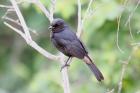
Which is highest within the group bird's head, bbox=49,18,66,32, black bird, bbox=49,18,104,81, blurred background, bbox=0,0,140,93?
bird's head, bbox=49,18,66,32

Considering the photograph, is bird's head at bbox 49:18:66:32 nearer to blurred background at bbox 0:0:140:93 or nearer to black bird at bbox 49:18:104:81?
black bird at bbox 49:18:104:81

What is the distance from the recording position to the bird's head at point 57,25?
211 inches

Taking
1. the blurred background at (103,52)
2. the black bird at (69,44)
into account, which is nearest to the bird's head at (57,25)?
the black bird at (69,44)

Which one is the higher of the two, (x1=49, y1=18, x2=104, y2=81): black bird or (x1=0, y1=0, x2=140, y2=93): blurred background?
(x1=49, y1=18, x2=104, y2=81): black bird

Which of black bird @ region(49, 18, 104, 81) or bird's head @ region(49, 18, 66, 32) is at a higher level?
bird's head @ region(49, 18, 66, 32)

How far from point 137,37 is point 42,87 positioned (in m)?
1.41

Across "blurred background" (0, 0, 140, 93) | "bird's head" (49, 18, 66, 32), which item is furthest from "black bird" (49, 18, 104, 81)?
"blurred background" (0, 0, 140, 93)

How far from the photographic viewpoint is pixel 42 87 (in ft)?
24.4

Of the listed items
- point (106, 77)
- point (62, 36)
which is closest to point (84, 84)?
point (106, 77)

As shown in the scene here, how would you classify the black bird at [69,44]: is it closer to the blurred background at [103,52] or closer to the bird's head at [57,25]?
the bird's head at [57,25]

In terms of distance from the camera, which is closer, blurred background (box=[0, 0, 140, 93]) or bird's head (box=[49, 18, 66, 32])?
bird's head (box=[49, 18, 66, 32])

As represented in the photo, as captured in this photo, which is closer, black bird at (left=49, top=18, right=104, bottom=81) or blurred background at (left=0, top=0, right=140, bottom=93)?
black bird at (left=49, top=18, right=104, bottom=81)

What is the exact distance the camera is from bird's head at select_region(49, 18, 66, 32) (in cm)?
535

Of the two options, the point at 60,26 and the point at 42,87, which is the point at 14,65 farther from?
the point at 60,26
